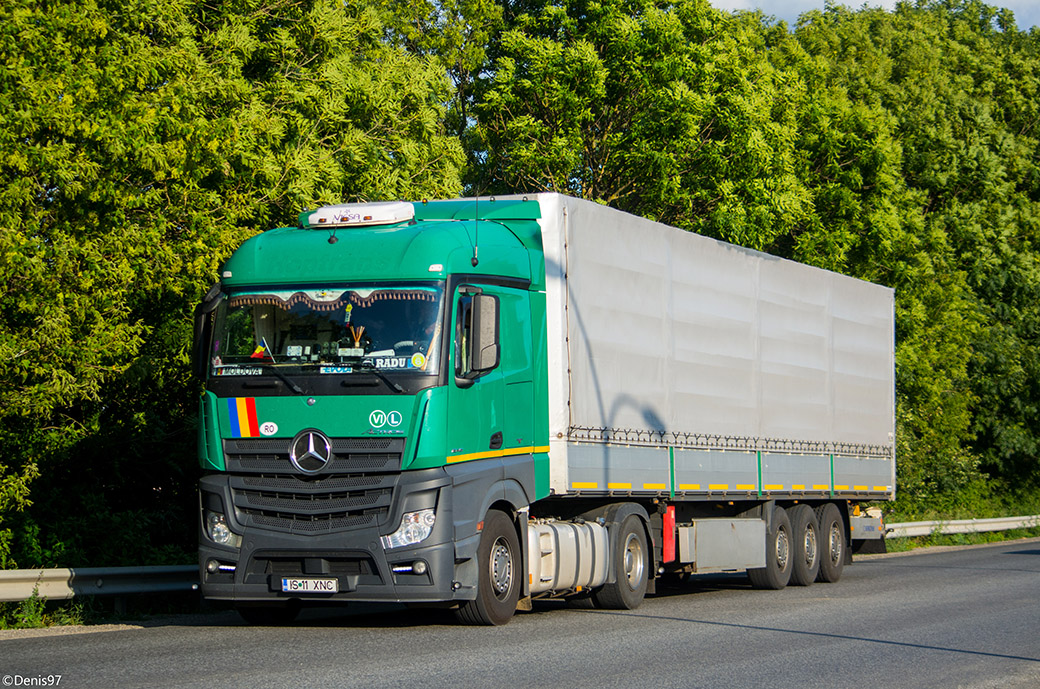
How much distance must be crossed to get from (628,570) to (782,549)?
4821 mm

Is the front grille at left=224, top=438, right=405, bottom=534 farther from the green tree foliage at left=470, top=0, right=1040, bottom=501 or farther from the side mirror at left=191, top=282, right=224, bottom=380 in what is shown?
the green tree foliage at left=470, top=0, right=1040, bottom=501

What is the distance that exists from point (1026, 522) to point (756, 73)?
1398 centimetres

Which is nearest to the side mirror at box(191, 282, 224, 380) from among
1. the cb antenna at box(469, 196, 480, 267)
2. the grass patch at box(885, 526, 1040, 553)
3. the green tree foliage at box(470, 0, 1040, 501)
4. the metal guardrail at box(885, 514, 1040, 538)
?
the cb antenna at box(469, 196, 480, 267)

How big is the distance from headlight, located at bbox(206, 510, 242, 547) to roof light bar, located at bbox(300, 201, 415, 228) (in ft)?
9.37

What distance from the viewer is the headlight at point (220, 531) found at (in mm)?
11644

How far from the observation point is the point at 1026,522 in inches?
1390

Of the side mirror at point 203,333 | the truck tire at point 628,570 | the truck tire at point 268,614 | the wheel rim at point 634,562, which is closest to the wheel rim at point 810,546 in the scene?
the truck tire at point 628,570

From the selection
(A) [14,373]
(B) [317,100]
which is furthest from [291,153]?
(A) [14,373]

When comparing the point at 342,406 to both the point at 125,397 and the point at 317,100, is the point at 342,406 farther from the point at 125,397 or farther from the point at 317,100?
the point at 317,100

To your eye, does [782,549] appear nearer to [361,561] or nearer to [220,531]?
[361,561]

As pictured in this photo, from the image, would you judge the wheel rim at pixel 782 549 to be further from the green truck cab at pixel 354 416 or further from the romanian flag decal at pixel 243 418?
the romanian flag decal at pixel 243 418

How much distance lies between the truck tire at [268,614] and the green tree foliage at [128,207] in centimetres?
305

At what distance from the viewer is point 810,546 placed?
778 inches

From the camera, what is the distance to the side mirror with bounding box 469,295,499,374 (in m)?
11.7
